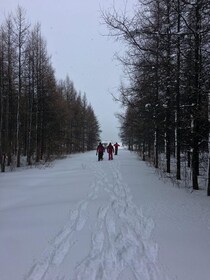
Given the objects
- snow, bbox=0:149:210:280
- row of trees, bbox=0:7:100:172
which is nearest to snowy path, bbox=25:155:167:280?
snow, bbox=0:149:210:280

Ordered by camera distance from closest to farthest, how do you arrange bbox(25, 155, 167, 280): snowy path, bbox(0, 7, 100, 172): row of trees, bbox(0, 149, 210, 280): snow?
bbox(25, 155, 167, 280): snowy path → bbox(0, 149, 210, 280): snow → bbox(0, 7, 100, 172): row of trees

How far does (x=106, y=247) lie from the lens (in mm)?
6785

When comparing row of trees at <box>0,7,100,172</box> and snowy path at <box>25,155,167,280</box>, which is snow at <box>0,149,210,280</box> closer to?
snowy path at <box>25,155,167,280</box>

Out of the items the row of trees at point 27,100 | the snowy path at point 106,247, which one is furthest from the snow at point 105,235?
the row of trees at point 27,100

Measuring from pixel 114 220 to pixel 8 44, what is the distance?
24.0 m

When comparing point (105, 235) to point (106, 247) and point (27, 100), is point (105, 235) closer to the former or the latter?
point (106, 247)

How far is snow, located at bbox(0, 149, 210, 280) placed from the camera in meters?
5.64

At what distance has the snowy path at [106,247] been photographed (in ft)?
17.9

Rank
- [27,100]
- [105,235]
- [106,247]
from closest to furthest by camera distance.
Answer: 1. [106,247]
2. [105,235]
3. [27,100]

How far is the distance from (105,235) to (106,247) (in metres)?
0.86

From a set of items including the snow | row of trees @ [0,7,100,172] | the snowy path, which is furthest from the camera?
row of trees @ [0,7,100,172]

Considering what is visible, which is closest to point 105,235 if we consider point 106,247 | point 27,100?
point 106,247

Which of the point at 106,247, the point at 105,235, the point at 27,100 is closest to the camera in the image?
the point at 106,247

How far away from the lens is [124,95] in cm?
2520
